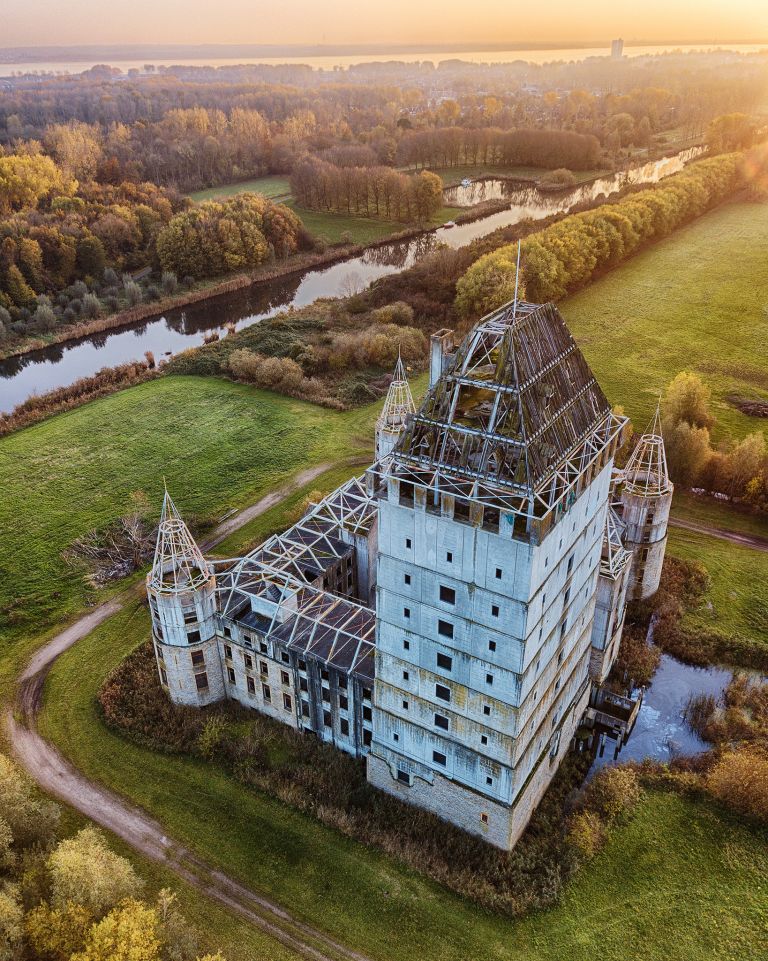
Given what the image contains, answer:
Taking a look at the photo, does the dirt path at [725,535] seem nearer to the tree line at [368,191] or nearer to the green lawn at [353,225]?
the green lawn at [353,225]

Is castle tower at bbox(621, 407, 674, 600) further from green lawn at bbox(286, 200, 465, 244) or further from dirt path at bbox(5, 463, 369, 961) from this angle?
green lawn at bbox(286, 200, 465, 244)

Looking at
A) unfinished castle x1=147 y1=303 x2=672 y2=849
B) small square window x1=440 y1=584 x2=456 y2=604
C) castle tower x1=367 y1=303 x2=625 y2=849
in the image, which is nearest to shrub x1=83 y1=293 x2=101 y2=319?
unfinished castle x1=147 y1=303 x2=672 y2=849

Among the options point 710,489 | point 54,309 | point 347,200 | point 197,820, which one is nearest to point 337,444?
point 710,489

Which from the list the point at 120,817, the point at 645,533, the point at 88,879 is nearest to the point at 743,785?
the point at 645,533

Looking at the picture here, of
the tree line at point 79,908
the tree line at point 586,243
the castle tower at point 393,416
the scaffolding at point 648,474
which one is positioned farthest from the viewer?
the tree line at point 586,243

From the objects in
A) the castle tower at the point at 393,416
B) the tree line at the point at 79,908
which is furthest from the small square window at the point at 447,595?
the castle tower at the point at 393,416

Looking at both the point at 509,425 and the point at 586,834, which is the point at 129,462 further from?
the point at 586,834
